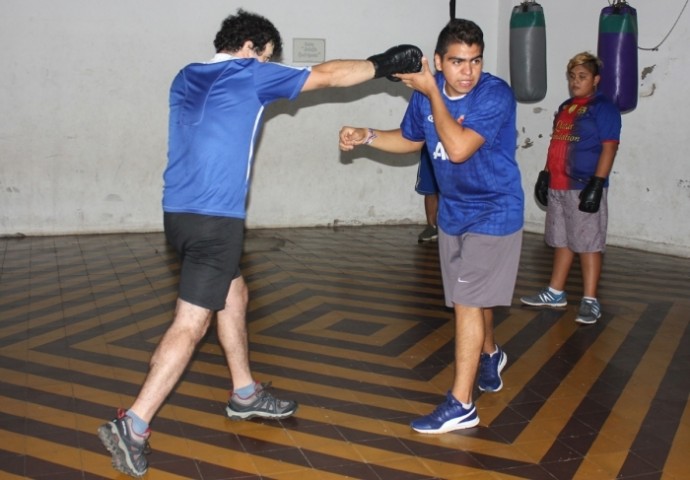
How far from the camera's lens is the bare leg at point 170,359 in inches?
141

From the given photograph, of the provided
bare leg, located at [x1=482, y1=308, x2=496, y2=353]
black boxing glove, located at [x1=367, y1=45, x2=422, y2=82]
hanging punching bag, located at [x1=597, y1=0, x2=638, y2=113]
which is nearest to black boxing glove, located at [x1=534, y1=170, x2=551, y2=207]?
hanging punching bag, located at [x1=597, y1=0, x2=638, y2=113]

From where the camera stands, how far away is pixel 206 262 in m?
3.70

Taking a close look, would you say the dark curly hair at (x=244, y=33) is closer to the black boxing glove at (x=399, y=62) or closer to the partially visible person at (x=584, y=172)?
the black boxing glove at (x=399, y=62)

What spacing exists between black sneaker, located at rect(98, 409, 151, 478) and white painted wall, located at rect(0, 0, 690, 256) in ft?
19.9

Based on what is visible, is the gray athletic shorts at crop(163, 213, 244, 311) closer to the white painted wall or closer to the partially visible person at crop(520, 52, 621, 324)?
the partially visible person at crop(520, 52, 621, 324)

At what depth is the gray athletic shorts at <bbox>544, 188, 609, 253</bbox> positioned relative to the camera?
5.90 m

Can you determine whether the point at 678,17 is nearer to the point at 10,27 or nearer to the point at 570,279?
the point at 570,279

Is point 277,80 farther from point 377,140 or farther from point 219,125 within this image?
point 377,140

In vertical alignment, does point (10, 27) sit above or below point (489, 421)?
above

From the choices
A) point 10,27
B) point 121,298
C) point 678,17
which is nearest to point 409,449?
point 121,298

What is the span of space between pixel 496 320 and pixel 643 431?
76.7 inches

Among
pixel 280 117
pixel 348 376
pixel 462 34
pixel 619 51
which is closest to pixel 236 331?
pixel 348 376

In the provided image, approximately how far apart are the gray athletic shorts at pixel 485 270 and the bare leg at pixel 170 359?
3.94ft

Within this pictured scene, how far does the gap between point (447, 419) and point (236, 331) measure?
106cm
